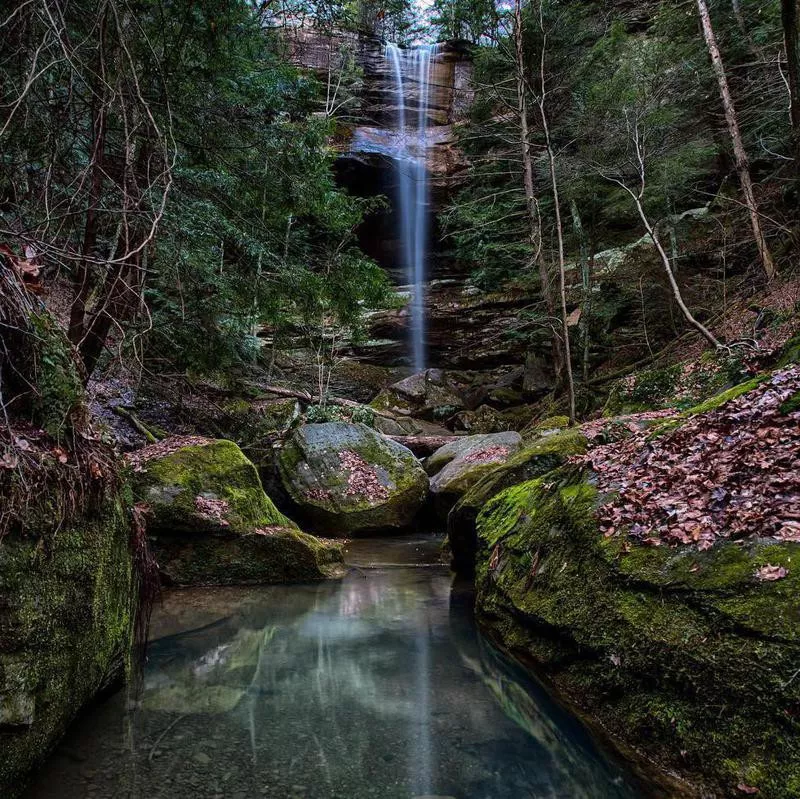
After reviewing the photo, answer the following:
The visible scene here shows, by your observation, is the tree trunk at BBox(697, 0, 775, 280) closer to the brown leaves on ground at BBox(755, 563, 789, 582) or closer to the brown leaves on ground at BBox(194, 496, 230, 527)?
the brown leaves on ground at BBox(755, 563, 789, 582)

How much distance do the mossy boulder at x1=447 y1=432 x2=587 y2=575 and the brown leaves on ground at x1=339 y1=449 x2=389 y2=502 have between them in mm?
2941

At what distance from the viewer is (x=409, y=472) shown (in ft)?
34.9

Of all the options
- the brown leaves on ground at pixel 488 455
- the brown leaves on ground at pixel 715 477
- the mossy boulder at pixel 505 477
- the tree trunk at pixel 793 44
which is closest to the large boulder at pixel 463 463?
the brown leaves on ground at pixel 488 455

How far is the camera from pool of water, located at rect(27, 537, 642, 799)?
261 cm

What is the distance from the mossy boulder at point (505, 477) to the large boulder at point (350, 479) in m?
2.84

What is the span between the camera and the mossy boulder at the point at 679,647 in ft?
7.14

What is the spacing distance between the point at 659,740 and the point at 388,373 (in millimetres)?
19590

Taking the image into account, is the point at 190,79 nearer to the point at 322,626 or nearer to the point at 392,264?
the point at 322,626

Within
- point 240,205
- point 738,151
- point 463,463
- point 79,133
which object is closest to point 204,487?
point 240,205

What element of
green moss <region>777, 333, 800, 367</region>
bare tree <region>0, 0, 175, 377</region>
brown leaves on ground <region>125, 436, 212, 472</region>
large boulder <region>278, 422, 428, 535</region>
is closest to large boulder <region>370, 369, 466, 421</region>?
large boulder <region>278, 422, 428, 535</region>

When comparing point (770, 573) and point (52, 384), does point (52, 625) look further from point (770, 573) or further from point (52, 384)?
point (770, 573)

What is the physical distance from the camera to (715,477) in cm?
340

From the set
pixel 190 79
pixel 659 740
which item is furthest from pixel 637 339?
pixel 659 740

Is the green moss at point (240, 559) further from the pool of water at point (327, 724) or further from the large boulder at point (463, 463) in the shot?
the large boulder at point (463, 463)
